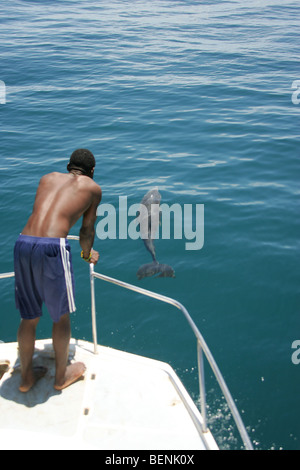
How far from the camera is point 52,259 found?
4.35 metres

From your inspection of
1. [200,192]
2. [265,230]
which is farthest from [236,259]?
[200,192]

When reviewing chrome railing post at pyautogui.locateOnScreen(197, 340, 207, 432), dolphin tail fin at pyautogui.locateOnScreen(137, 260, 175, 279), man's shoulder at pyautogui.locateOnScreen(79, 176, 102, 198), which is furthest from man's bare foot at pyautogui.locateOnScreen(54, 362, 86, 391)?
dolphin tail fin at pyautogui.locateOnScreen(137, 260, 175, 279)

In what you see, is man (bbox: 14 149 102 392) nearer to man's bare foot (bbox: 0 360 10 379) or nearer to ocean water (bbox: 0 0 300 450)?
man's bare foot (bbox: 0 360 10 379)

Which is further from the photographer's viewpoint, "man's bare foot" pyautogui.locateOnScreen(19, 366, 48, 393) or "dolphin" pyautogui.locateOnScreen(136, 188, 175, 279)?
"dolphin" pyautogui.locateOnScreen(136, 188, 175, 279)

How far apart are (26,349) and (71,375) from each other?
2.22ft

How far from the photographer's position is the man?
4.37 m

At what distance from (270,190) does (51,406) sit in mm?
8384

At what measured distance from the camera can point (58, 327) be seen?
4652 mm

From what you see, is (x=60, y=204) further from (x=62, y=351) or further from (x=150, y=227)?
(x=150, y=227)

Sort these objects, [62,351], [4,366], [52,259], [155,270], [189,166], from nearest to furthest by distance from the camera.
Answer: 1. [52,259]
2. [62,351]
3. [4,366]
4. [155,270]
5. [189,166]

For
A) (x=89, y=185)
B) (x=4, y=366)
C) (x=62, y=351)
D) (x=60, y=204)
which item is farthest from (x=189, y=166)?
(x=62, y=351)

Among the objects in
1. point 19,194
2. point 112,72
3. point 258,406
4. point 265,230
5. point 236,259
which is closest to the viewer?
point 258,406

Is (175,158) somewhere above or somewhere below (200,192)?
above
